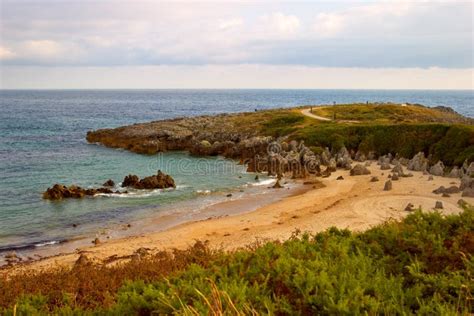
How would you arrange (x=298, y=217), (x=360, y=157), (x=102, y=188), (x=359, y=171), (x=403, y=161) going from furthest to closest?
(x=360, y=157) < (x=403, y=161) < (x=359, y=171) < (x=102, y=188) < (x=298, y=217)

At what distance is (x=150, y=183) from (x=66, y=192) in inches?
278

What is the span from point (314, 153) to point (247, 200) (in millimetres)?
16393

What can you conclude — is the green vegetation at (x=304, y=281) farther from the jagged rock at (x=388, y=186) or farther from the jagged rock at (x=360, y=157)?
the jagged rock at (x=360, y=157)

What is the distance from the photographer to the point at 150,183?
1512 inches

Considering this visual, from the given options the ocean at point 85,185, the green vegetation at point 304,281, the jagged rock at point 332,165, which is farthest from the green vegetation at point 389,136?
the green vegetation at point 304,281

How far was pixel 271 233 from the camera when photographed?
24375 millimetres

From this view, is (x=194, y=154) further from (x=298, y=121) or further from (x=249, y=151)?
(x=298, y=121)

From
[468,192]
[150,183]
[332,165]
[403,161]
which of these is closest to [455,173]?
[468,192]

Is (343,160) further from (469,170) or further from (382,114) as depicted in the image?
(382,114)

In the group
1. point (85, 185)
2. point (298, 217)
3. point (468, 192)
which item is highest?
point (468, 192)

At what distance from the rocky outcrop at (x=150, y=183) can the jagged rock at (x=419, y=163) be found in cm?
2232

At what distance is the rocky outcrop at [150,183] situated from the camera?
38.4 m

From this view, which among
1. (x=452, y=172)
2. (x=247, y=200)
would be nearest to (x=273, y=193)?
(x=247, y=200)

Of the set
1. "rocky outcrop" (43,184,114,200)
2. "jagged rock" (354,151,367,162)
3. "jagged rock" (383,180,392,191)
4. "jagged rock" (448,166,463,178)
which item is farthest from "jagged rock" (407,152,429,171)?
"rocky outcrop" (43,184,114,200)
